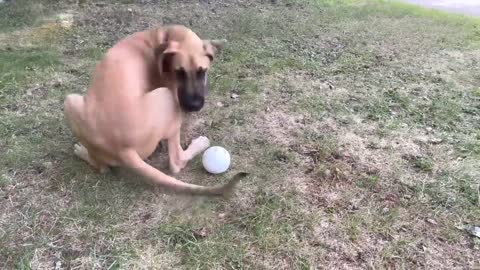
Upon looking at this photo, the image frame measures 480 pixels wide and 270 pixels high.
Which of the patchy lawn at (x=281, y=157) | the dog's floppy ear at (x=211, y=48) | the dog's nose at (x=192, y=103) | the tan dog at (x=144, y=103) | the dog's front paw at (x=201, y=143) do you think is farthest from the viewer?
the dog's front paw at (x=201, y=143)

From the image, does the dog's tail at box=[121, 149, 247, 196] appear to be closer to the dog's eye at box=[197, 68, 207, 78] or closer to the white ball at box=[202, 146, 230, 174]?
the white ball at box=[202, 146, 230, 174]

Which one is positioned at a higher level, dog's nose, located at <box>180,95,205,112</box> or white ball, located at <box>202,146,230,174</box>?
dog's nose, located at <box>180,95,205,112</box>

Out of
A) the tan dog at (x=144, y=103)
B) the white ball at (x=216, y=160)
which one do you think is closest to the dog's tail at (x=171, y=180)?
the tan dog at (x=144, y=103)

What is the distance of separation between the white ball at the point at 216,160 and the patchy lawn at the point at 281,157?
9cm

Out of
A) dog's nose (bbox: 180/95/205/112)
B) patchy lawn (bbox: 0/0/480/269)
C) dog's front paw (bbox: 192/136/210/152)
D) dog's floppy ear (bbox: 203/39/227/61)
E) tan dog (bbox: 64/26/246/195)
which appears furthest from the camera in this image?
dog's front paw (bbox: 192/136/210/152)

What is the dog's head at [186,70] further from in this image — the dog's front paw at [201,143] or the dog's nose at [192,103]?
the dog's front paw at [201,143]

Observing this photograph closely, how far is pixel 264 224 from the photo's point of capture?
298 centimetres

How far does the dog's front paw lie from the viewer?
366 centimetres

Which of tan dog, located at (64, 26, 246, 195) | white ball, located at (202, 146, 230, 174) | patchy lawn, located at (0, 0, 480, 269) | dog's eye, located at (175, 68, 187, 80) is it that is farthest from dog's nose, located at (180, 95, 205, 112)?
patchy lawn, located at (0, 0, 480, 269)

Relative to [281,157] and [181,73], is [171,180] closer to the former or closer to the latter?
[181,73]

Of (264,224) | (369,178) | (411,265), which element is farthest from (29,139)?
(411,265)

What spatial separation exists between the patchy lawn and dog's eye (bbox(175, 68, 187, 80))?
2.01ft

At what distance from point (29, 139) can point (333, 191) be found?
225 cm

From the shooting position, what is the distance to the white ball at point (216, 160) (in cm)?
339
